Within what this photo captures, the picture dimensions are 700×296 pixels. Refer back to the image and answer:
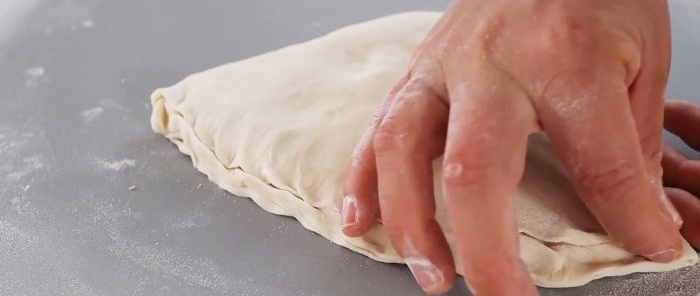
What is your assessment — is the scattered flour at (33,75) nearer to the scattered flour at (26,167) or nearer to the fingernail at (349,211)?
the scattered flour at (26,167)

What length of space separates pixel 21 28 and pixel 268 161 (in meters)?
0.72

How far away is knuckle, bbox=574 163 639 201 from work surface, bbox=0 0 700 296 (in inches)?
5.6

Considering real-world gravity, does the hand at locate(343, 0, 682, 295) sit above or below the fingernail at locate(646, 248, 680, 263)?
above

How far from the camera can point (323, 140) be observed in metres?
0.97

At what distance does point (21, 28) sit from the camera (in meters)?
1.45

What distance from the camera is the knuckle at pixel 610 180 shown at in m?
0.75

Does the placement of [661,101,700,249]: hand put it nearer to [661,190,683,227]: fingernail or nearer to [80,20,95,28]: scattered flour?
[661,190,683,227]: fingernail

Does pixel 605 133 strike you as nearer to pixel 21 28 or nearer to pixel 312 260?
pixel 312 260

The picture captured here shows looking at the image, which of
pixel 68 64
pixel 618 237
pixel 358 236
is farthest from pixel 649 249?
pixel 68 64

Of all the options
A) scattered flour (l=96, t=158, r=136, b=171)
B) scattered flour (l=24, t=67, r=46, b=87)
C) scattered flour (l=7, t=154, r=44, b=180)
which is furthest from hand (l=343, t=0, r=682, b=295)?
scattered flour (l=24, t=67, r=46, b=87)

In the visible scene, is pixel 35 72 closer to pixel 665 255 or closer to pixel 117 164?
pixel 117 164

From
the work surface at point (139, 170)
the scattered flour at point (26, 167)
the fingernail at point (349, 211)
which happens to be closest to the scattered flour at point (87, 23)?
the work surface at point (139, 170)

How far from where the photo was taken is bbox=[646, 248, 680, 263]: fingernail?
0.81m

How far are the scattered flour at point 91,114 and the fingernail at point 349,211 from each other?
517 mm
